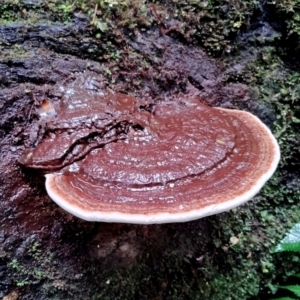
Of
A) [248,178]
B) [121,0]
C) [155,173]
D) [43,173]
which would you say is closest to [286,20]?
[121,0]

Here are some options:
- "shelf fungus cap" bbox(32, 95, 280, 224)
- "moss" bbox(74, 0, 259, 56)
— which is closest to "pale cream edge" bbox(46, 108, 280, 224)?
"shelf fungus cap" bbox(32, 95, 280, 224)

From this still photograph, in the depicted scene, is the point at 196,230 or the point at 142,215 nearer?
the point at 142,215

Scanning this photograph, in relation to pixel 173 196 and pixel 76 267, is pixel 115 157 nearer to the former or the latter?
pixel 173 196

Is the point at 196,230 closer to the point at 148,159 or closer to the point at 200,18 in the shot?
the point at 148,159

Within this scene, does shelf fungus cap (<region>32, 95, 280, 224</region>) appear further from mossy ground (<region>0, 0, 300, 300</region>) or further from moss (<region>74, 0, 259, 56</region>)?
moss (<region>74, 0, 259, 56</region>)

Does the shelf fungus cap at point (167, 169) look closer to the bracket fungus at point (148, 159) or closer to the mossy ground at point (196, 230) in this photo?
the bracket fungus at point (148, 159)

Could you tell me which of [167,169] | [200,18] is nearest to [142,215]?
[167,169]

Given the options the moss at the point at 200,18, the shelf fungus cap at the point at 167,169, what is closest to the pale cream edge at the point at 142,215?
the shelf fungus cap at the point at 167,169

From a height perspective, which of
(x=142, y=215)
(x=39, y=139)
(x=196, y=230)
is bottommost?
(x=196, y=230)
